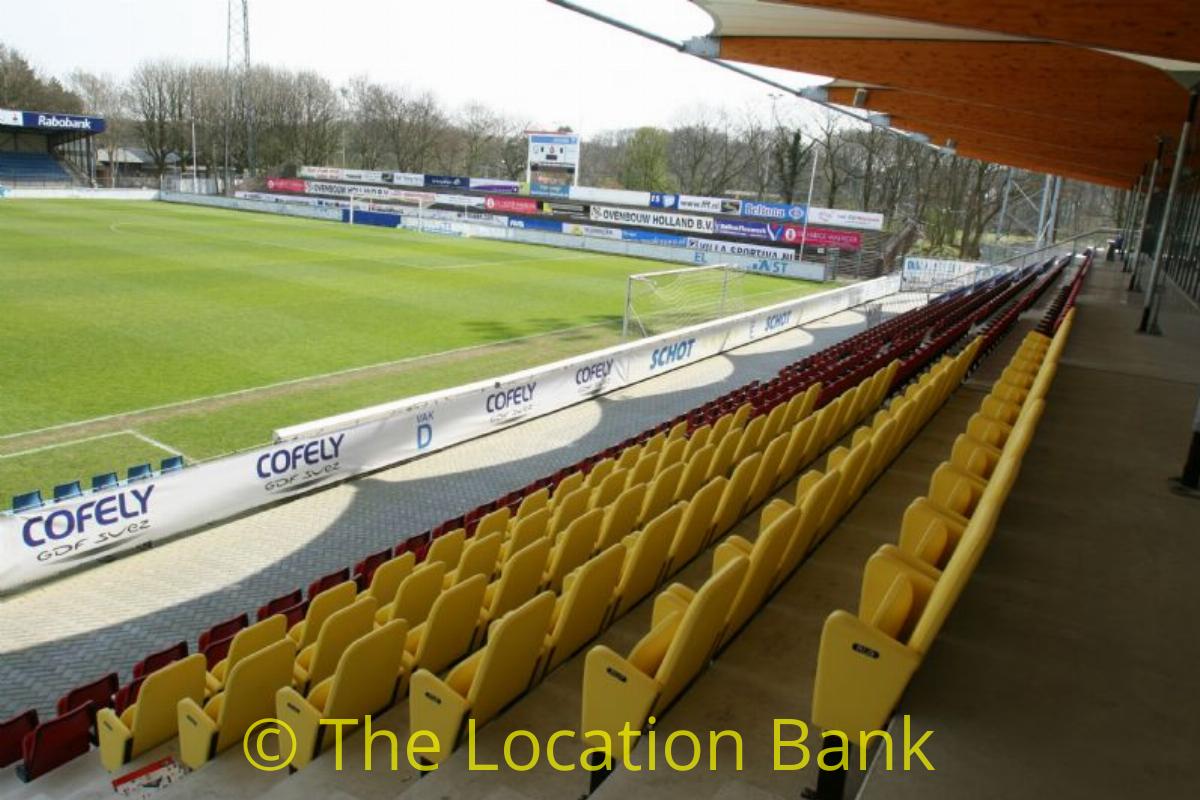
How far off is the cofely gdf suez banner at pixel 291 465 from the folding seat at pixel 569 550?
4.81 meters

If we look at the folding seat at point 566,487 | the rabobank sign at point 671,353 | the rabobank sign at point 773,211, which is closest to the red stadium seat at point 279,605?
the folding seat at point 566,487

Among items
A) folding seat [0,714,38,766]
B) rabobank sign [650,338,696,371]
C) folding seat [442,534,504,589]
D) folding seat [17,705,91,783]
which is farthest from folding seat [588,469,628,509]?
rabobank sign [650,338,696,371]

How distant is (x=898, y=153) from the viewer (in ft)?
204

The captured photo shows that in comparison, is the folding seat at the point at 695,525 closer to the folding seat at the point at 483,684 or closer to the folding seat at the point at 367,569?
the folding seat at the point at 483,684

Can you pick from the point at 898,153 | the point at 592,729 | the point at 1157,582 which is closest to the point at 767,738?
the point at 592,729

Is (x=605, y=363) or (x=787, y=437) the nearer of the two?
(x=787, y=437)

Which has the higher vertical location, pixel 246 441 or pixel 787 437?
pixel 787 437

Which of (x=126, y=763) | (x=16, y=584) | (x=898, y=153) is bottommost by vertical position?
(x=16, y=584)

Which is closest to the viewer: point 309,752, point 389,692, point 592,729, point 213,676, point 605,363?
point 592,729

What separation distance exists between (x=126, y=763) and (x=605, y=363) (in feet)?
36.7

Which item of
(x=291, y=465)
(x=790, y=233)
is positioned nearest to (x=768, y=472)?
(x=291, y=465)

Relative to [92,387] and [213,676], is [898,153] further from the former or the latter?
[213,676]

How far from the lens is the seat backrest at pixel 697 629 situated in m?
3.03

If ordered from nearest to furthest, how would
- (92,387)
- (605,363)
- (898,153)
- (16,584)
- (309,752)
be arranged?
(309,752) < (16,584) < (92,387) < (605,363) < (898,153)
